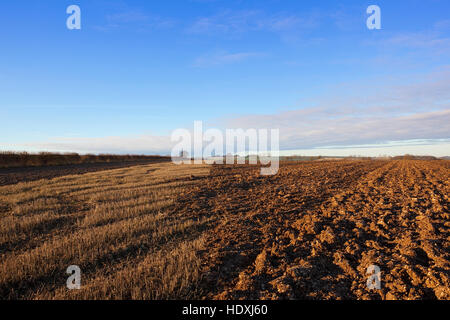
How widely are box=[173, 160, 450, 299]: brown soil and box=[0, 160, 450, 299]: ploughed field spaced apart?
0.02 metres

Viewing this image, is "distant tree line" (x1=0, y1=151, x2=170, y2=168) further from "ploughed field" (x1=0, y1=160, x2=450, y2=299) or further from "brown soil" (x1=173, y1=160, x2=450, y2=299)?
"brown soil" (x1=173, y1=160, x2=450, y2=299)

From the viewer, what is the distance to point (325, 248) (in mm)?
5133

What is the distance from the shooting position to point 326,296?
3555 mm

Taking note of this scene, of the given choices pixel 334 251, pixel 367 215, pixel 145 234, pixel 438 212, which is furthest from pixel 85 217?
pixel 438 212

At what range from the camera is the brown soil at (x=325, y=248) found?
3.72m

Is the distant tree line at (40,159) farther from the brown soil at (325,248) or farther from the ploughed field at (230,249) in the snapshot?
the brown soil at (325,248)

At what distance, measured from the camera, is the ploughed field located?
3.77 m

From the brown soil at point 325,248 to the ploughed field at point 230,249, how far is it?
0.07 feet

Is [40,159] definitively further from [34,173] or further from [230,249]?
[230,249]

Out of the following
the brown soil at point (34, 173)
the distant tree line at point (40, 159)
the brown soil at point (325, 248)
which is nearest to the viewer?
the brown soil at point (325, 248)

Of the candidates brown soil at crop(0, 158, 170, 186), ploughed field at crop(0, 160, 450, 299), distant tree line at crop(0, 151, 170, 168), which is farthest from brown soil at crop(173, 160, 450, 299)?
distant tree line at crop(0, 151, 170, 168)

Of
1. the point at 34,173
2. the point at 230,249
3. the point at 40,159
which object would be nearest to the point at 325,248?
the point at 230,249

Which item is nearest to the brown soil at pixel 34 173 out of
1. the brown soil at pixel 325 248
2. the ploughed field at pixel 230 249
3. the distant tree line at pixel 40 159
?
the distant tree line at pixel 40 159
